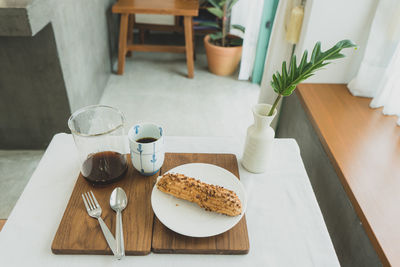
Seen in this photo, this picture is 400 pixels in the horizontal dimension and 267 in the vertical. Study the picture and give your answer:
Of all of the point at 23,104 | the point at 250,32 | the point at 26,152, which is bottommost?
the point at 26,152

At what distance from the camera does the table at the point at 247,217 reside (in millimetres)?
720

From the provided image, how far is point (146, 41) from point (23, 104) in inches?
75.3

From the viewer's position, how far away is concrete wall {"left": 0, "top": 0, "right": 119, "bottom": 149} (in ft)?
5.30

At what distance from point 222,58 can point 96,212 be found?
2.23m

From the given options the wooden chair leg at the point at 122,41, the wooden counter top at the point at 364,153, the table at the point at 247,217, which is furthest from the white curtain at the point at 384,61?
the wooden chair leg at the point at 122,41

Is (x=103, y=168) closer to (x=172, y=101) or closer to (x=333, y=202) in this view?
(x=333, y=202)

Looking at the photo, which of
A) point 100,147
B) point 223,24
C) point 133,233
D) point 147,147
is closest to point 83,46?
point 223,24

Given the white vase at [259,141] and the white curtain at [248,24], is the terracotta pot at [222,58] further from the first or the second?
the white vase at [259,141]

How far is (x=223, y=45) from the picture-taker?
9.26 ft

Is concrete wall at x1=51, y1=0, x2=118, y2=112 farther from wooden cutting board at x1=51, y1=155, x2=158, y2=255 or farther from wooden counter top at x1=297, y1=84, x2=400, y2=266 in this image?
wooden counter top at x1=297, y1=84, x2=400, y2=266

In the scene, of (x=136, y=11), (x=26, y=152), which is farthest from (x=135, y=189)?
(x=136, y=11)

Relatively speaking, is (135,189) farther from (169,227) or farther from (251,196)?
(251,196)

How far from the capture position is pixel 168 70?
2971 millimetres

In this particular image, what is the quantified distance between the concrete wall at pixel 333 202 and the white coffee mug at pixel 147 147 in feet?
2.41
